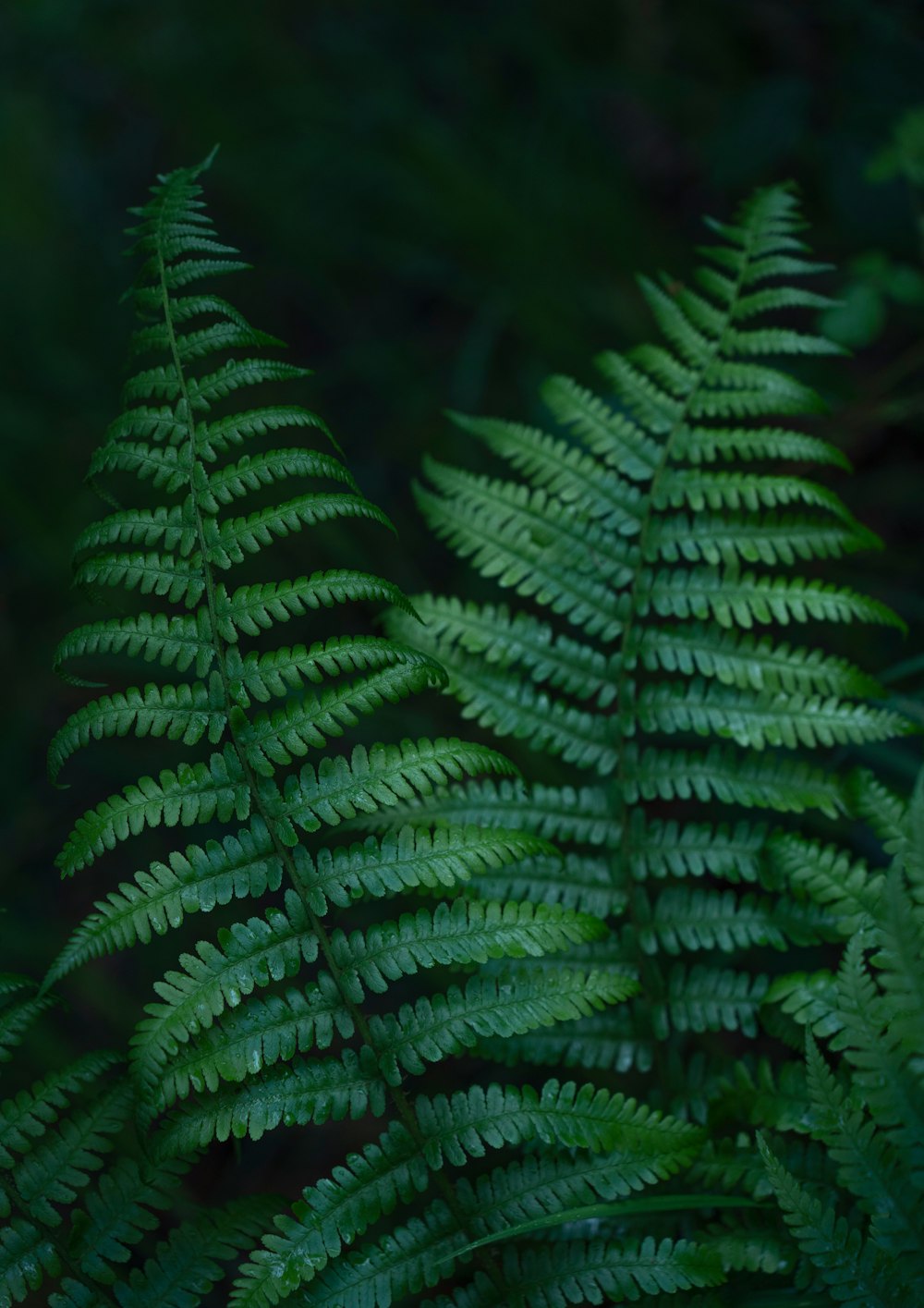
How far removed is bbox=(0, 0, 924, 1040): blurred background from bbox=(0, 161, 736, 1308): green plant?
59.3 inches

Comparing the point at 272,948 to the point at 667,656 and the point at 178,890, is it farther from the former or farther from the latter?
the point at 667,656

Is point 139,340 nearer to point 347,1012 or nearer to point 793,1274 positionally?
point 347,1012

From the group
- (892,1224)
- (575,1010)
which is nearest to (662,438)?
(575,1010)

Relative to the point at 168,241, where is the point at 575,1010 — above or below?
below

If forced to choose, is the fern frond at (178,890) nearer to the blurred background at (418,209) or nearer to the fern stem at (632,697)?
the fern stem at (632,697)

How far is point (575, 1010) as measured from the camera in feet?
4.66

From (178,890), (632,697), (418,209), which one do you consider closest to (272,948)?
(178,890)

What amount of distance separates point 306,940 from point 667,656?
0.77 metres

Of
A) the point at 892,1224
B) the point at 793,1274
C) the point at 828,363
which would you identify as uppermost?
the point at 828,363

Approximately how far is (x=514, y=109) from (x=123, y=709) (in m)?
3.62

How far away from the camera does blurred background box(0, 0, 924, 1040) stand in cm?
285

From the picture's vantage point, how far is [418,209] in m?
3.71

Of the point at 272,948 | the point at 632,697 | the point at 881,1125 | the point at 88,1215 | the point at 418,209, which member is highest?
the point at 418,209

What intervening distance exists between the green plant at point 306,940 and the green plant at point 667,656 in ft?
0.81
